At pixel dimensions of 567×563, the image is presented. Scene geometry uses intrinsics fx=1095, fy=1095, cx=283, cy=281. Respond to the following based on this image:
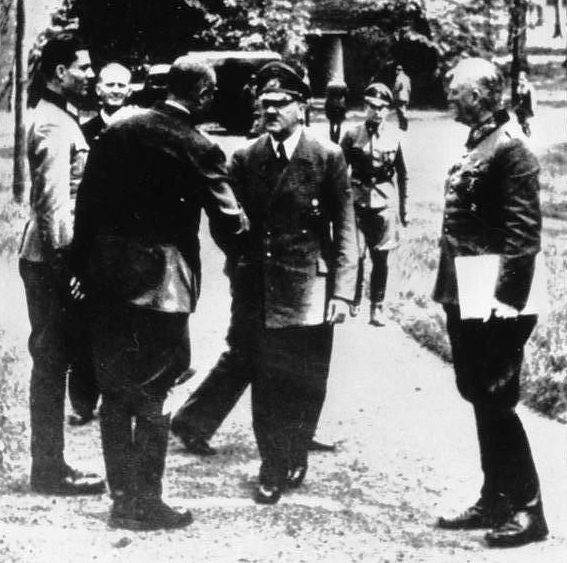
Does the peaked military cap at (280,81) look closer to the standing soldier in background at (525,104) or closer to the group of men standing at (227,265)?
the group of men standing at (227,265)

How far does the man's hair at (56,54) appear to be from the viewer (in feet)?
11.6

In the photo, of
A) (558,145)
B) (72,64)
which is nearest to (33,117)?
(72,64)

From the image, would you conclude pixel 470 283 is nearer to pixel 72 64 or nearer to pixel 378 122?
pixel 72 64

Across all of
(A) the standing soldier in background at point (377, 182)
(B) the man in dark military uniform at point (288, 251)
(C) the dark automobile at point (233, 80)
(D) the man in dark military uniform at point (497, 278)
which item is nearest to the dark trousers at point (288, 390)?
(B) the man in dark military uniform at point (288, 251)

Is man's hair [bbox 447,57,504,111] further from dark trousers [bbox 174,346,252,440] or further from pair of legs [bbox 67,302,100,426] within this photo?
pair of legs [bbox 67,302,100,426]

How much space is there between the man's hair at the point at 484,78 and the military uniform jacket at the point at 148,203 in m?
0.74

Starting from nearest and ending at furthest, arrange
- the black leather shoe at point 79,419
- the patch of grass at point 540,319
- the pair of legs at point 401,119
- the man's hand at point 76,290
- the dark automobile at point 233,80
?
the man's hand at point 76,290 < the black leather shoe at point 79,419 < the patch of grass at point 540,319 < the dark automobile at point 233,80 < the pair of legs at point 401,119

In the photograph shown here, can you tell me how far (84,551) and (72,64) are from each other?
154 centimetres

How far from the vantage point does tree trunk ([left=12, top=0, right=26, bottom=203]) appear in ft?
12.3

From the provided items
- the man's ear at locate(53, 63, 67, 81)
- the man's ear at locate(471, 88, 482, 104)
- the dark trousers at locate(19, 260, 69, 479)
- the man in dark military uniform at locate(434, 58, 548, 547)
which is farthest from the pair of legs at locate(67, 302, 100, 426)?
the man's ear at locate(471, 88, 482, 104)

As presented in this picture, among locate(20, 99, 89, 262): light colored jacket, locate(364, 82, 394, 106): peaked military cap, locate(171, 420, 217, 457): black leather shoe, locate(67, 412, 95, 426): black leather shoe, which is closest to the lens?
locate(20, 99, 89, 262): light colored jacket

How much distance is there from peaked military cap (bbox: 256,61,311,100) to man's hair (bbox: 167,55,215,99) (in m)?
0.32

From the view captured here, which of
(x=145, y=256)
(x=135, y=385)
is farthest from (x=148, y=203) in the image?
(x=135, y=385)

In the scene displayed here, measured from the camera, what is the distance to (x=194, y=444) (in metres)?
4.04
